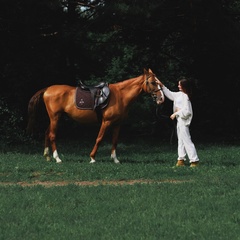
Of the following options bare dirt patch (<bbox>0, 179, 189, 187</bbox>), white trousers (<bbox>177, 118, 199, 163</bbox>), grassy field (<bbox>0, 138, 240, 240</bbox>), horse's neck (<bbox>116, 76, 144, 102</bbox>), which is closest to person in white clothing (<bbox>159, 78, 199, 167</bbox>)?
white trousers (<bbox>177, 118, 199, 163</bbox>)

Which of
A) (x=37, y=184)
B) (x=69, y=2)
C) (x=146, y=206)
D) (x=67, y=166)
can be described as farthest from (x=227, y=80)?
(x=146, y=206)

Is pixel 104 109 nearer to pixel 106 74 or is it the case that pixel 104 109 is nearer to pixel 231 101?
pixel 106 74

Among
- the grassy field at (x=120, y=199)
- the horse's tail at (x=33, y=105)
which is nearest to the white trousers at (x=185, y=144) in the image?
the grassy field at (x=120, y=199)

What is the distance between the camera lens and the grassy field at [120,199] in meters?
8.41

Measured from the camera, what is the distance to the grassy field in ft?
27.6

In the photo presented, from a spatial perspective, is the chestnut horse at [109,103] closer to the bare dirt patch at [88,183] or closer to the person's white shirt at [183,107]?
the person's white shirt at [183,107]

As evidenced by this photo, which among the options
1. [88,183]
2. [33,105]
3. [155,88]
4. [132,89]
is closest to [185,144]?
[155,88]

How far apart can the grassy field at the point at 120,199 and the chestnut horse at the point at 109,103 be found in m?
0.84

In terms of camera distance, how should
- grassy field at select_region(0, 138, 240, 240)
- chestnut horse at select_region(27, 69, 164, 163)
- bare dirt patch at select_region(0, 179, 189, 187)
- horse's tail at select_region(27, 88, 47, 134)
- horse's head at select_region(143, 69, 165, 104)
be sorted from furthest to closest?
horse's tail at select_region(27, 88, 47, 134) → chestnut horse at select_region(27, 69, 164, 163) → horse's head at select_region(143, 69, 165, 104) → bare dirt patch at select_region(0, 179, 189, 187) → grassy field at select_region(0, 138, 240, 240)

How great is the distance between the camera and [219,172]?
13.4 metres

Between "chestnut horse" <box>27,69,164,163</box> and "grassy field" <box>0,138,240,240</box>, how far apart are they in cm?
84

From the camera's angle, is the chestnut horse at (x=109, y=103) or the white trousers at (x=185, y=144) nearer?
the white trousers at (x=185, y=144)

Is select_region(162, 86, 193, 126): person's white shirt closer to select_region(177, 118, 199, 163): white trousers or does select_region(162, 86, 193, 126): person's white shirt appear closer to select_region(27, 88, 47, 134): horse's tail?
select_region(177, 118, 199, 163): white trousers

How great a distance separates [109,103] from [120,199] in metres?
5.88
